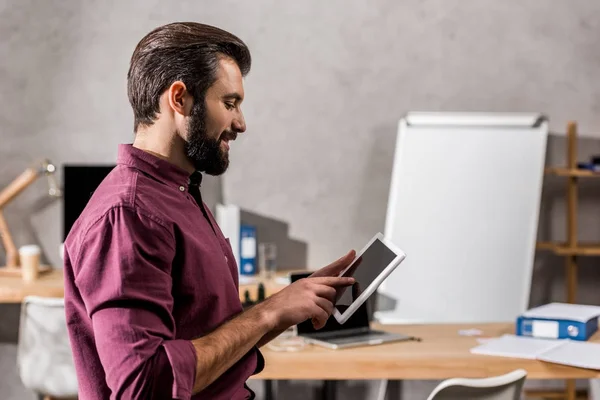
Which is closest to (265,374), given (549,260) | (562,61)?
(549,260)

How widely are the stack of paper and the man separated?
1.41 metres

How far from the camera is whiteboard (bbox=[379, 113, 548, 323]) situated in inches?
157

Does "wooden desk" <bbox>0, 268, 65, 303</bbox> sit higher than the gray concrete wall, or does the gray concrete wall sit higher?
the gray concrete wall

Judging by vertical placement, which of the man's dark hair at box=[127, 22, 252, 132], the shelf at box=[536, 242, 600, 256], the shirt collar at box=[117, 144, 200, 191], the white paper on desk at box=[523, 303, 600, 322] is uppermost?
the man's dark hair at box=[127, 22, 252, 132]

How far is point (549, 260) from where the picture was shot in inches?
172

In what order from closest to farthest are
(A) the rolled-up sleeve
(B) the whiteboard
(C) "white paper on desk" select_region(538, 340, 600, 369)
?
1. (A) the rolled-up sleeve
2. (C) "white paper on desk" select_region(538, 340, 600, 369)
3. (B) the whiteboard

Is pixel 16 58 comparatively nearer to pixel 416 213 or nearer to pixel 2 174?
pixel 2 174

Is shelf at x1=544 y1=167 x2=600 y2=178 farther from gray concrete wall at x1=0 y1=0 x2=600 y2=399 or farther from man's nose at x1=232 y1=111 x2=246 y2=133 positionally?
man's nose at x1=232 y1=111 x2=246 y2=133

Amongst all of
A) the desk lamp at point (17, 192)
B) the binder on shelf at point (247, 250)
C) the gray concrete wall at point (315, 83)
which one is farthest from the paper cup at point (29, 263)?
the binder on shelf at point (247, 250)

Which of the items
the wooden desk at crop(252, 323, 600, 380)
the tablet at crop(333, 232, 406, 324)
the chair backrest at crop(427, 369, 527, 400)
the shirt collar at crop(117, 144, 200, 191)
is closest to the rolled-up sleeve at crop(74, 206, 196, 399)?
the shirt collar at crop(117, 144, 200, 191)

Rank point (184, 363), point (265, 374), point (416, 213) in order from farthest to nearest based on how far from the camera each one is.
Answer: point (416, 213) → point (265, 374) → point (184, 363)

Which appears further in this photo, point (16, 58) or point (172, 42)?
point (16, 58)

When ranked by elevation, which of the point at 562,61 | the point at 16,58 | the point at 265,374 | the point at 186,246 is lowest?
the point at 265,374

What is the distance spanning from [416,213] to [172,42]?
2.85m
